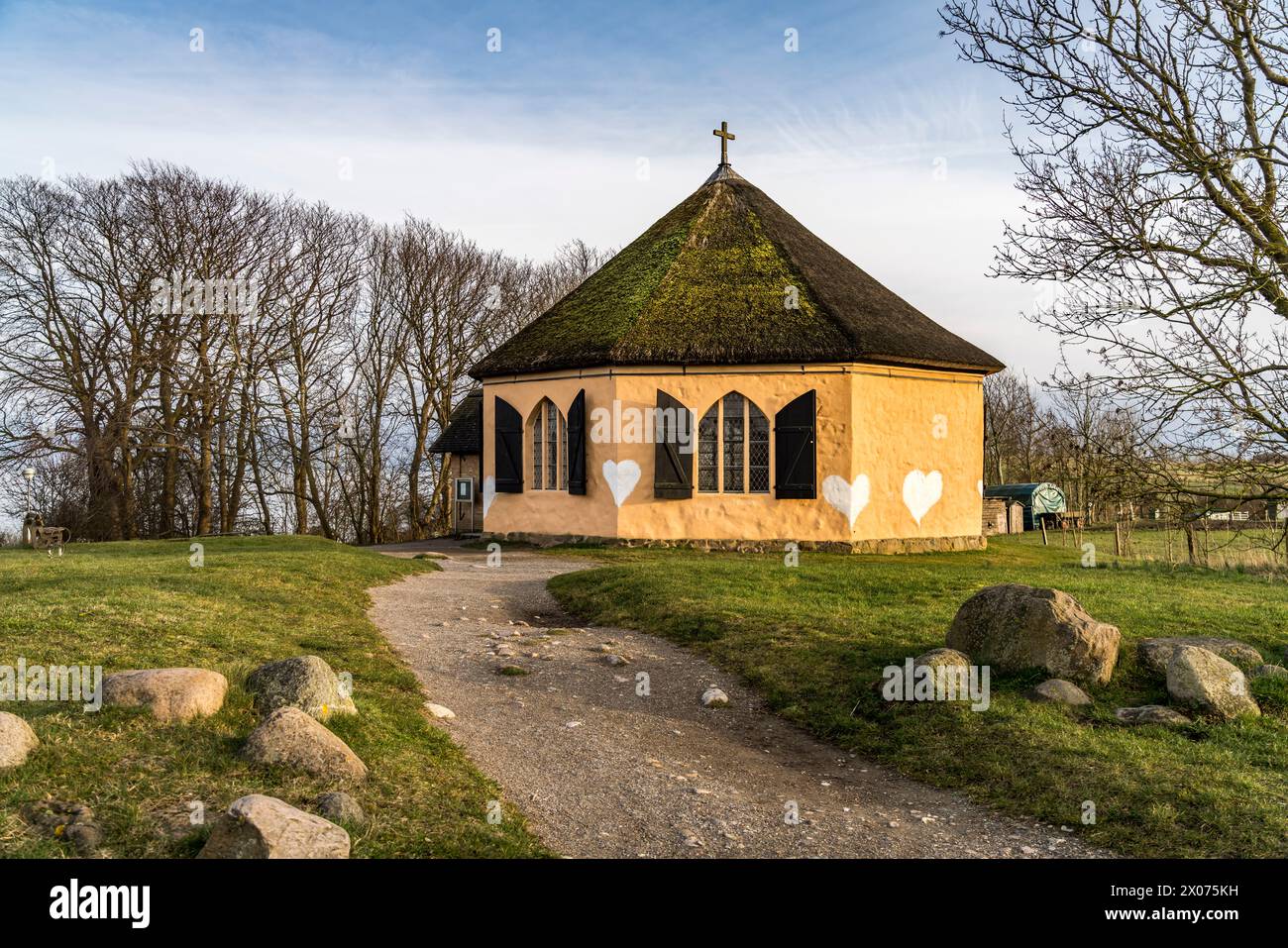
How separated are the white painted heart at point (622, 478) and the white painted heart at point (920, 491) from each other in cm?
653

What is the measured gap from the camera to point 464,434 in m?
35.1

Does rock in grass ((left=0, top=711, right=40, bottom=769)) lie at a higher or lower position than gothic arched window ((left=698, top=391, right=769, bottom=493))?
lower

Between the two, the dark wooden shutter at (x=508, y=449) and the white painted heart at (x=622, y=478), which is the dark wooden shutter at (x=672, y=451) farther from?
the dark wooden shutter at (x=508, y=449)

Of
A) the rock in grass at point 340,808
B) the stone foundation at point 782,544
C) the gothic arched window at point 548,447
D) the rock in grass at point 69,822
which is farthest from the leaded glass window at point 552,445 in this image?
the rock in grass at point 69,822

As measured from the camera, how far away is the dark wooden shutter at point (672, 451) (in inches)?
909

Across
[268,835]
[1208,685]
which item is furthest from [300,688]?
[1208,685]

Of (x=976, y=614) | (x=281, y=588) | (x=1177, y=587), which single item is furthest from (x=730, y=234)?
(x=976, y=614)

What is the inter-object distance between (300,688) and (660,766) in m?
2.89

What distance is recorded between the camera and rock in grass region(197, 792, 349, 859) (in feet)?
16.1

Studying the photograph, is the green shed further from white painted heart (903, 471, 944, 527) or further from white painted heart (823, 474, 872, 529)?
white painted heart (823, 474, 872, 529)

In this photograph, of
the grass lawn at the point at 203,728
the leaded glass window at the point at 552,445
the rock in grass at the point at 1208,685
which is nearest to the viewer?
the grass lawn at the point at 203,728

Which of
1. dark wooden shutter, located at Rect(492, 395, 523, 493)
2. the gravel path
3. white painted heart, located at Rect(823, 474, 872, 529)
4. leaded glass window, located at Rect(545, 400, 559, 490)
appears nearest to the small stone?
the gravel path

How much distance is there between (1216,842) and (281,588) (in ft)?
39.1

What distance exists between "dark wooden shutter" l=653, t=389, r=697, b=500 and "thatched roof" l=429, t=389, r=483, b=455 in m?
12.4
